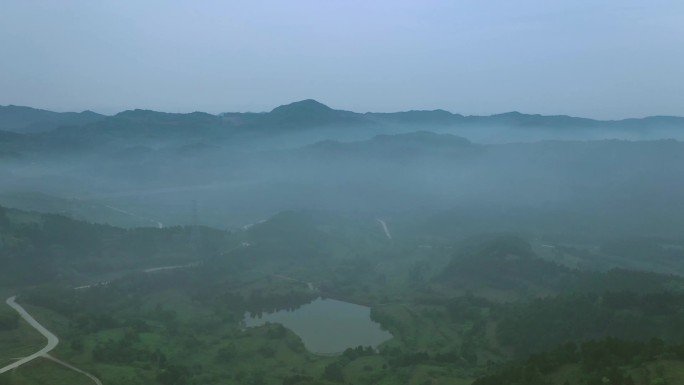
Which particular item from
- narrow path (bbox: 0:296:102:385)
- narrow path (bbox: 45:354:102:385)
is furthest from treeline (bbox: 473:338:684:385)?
narrow path (bbox: 0:296:102:385)

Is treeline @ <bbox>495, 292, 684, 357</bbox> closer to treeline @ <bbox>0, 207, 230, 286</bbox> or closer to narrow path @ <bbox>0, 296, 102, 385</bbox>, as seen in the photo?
narrow path @ <bbox>0, 296, 102, 385</bbox>

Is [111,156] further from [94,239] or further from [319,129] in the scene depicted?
[94,239]

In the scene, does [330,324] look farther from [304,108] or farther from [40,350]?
[304,108]

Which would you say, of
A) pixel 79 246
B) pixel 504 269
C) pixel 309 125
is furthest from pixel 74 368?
pixel 309 125

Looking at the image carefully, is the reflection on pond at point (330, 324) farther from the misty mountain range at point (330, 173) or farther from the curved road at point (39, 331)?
the misty mountain range at point (330, 173)

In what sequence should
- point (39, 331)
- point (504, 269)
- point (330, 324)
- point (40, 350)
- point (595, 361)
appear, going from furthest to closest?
1. point (504, 269)
2. point (330, 324)
3. point (39, 331)
4. point (40, 350)
5. point (595, 361)

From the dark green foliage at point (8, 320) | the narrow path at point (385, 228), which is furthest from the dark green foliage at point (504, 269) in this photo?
the dark green foliage at point (8, 320)
